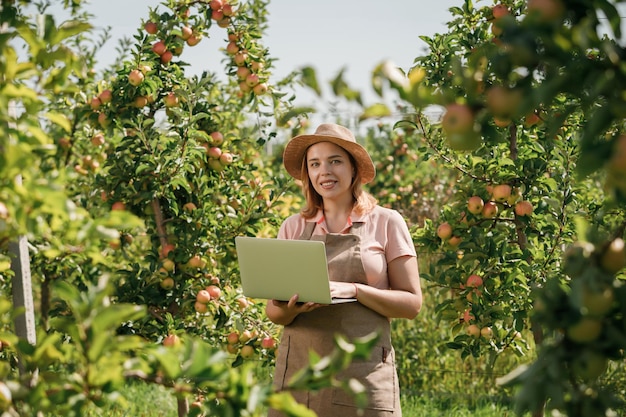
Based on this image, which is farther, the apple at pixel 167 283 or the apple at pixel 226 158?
the apple at pixel 226 158

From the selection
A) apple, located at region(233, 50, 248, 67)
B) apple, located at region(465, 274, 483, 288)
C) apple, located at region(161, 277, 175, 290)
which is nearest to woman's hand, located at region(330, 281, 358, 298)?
apple, located at region(465, 274, 483, 288)

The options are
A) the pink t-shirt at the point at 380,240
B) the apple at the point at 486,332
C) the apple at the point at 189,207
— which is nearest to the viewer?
the pink t-shirt at the point at 380,240

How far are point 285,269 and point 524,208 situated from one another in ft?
4.02

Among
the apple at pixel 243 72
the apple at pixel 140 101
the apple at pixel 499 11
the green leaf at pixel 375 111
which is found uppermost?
the apple at pixel 499 11

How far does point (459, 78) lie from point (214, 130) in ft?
8.83

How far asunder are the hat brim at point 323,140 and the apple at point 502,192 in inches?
24.0

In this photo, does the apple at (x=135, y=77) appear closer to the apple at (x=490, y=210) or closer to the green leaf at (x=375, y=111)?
the apple at (x=490, y=210)

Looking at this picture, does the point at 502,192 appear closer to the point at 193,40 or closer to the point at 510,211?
the point at 510,211

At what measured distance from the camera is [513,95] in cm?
98

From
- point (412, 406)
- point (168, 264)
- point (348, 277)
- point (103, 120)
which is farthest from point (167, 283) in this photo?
point (412, 406)

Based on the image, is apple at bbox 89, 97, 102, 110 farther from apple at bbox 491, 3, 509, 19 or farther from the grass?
apple at bbox 491, 3, 509, 19

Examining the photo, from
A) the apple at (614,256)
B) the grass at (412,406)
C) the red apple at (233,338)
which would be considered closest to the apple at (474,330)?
the red apple at (233,338)

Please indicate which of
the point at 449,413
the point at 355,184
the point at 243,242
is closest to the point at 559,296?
the point at 243,242

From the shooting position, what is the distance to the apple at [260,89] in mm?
3549
